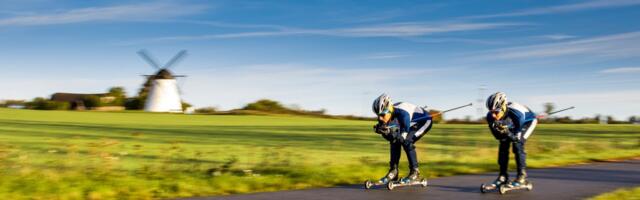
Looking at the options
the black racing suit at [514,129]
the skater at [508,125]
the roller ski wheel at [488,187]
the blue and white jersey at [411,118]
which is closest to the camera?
the skater at [508,125]

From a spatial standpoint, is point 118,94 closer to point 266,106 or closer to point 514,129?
point 266,106

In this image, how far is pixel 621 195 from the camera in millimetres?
10344

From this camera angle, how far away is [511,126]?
33.9 feet

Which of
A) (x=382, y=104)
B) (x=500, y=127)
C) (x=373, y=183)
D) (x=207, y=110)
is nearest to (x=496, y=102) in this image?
(x=500, y=127)

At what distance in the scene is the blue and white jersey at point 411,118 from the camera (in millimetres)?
10414

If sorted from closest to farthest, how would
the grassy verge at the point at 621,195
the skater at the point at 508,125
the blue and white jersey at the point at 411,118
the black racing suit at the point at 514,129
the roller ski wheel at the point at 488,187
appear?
1. the grassy verge at the point at 621,195
2. the skater at the point at 508,125
3. the black racing suit at the point at 514,129
4. the blue and white jersey at the point at 411,118
5. the roller ski wheel at the point at 488,187

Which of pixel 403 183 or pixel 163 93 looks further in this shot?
pixel 163 93

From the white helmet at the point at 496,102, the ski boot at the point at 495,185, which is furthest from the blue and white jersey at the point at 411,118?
the ski boot at the point at 495,185

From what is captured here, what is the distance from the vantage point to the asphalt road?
33.4 ft

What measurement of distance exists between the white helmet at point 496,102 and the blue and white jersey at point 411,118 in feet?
3.31

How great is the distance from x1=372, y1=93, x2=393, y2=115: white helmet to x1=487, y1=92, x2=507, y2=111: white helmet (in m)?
1.30

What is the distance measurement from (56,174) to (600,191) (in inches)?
329

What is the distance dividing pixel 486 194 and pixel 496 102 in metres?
1.33

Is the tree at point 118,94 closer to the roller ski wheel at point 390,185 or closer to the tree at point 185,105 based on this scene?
the tree at point 185,105
